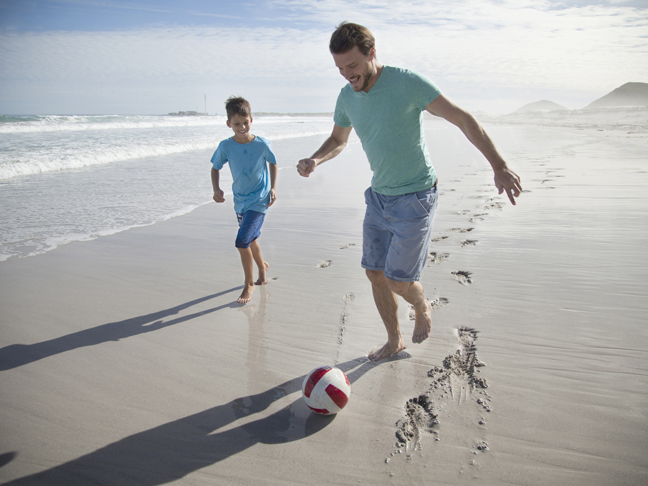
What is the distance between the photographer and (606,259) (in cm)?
421

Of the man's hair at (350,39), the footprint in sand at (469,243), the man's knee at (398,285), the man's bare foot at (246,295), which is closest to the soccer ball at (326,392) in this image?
the man's knee at (398,285)

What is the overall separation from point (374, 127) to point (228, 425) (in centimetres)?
184

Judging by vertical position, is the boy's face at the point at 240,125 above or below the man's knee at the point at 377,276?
above

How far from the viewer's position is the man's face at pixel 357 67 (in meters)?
2.37

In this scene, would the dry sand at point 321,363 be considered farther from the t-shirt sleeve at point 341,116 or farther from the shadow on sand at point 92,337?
the t-shirt sleeve at point 341,116

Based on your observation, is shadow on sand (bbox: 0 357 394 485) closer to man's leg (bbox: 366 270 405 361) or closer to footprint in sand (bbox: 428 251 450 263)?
man's leg (bbox: 366 270 405 361)

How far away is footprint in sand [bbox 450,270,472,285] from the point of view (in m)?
3.88

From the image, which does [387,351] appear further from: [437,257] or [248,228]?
[437,257]

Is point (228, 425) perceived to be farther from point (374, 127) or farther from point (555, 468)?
point (374, 127)

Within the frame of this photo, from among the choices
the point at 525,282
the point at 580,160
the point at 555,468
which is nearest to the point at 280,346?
the point at 555,468

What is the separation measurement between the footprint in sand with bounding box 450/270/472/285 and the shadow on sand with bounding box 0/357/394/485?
210 centimetres

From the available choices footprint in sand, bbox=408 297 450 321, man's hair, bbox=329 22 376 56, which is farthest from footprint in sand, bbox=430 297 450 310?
man's hair, bbox=329 22 376 56

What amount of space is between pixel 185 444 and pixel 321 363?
38.9 inches

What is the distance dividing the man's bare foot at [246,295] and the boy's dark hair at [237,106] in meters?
1.55
